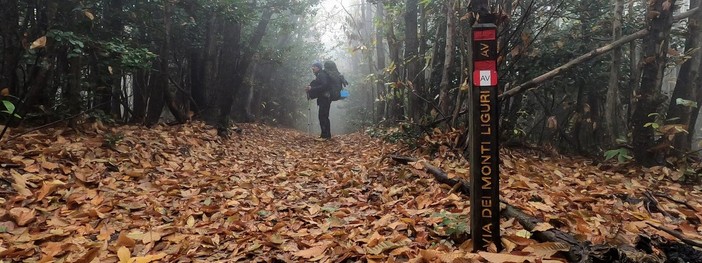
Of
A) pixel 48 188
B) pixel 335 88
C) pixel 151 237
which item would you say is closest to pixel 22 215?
pixel 48 188

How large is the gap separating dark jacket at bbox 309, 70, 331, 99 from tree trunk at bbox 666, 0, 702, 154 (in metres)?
7.18

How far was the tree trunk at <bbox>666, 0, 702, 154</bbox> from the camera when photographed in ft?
17.6

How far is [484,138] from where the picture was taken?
244cm

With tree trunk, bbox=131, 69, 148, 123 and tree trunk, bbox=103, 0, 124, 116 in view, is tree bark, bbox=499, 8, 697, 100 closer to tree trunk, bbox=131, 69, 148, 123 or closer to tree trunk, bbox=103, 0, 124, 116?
tree trunk, bbox=103, 0, 124, 116

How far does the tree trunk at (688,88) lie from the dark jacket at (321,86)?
7181mm

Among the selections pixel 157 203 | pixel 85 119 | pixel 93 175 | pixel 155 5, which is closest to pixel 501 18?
pixel 157 203

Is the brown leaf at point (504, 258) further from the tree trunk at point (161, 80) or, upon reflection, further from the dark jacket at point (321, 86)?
the dark jacket at point (321, 86)

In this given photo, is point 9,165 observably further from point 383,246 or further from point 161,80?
point 161,80

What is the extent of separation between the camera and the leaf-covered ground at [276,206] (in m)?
2.73

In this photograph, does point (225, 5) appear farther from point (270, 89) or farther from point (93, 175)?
point (270, 89)

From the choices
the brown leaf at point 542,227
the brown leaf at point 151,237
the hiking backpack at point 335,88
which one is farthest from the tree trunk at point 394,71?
the brown leaf at point 151,237

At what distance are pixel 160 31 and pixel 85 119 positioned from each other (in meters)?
2.24

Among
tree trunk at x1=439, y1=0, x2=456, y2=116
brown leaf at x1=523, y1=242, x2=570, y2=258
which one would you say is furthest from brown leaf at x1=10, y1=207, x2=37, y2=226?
tree trunk at x1=439, y1=0, x2=456, y2=116

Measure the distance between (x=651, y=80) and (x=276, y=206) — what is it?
5147 mm
